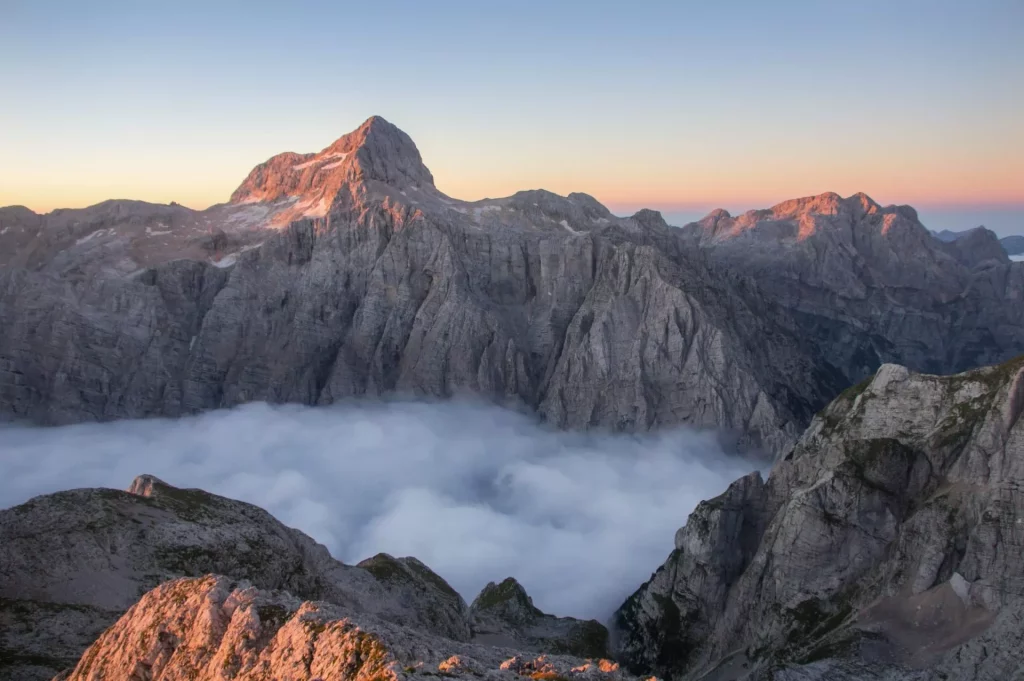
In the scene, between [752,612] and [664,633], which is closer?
[752,612]

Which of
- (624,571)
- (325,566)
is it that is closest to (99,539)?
(325,566)

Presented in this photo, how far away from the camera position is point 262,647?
152 ft

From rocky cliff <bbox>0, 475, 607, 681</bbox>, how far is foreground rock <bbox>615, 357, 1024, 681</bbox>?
42.9 m

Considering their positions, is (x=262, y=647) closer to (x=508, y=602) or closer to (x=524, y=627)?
(x=524, y=627)

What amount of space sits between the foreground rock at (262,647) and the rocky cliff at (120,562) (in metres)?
11.3

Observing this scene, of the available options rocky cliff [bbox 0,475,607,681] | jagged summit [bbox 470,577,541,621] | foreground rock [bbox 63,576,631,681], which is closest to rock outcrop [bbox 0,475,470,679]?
rocky cliff [bbox 0,475,607,681]

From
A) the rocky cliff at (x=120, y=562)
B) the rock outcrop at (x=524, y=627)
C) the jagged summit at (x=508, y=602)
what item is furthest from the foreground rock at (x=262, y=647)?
the jagged summit at (x=508, y=602)

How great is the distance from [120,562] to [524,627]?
69821mm

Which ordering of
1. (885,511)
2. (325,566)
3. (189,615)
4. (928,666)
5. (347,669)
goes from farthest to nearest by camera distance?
(885,511) < (325,566) < (928,666) < (189,615) < (347,669)

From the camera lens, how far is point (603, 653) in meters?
126

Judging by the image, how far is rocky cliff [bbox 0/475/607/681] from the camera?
6531 cm

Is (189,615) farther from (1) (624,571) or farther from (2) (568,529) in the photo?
(2) (568,529)

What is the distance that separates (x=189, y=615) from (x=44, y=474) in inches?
6372

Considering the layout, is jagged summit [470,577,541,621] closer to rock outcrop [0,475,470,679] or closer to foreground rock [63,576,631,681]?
rock outcrop [0,475,470,679]
